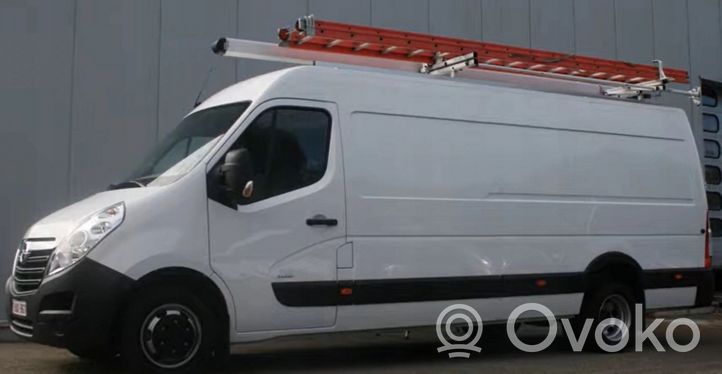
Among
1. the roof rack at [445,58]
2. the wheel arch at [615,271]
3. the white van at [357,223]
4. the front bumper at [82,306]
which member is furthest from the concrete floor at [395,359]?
the roof rack at [445,58]

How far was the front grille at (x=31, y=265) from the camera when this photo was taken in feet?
20.9

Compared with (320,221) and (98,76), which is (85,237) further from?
(98,76)

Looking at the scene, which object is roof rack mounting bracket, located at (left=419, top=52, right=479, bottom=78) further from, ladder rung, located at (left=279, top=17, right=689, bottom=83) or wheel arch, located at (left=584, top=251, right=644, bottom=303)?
wheel arch, located at (left=584, top=251, right=644, bottom=303)

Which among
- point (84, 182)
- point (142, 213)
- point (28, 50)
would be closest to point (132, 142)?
point (84, 182)

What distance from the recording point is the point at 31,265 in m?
6.47

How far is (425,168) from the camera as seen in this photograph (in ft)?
24.8

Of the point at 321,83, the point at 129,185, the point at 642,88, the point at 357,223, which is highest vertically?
the point at 642,88

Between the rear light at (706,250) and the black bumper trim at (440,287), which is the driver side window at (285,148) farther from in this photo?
the rear light at (706,250)

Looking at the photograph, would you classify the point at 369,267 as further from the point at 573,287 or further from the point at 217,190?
the point at 573,287

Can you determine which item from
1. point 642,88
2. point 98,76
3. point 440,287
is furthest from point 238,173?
point 642,88

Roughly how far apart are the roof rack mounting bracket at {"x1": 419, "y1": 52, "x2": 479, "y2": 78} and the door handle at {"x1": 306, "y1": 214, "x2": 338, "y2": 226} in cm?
219

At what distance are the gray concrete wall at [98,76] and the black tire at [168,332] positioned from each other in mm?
4547

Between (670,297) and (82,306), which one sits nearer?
(82,306)

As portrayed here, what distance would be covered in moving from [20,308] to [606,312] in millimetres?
5646
